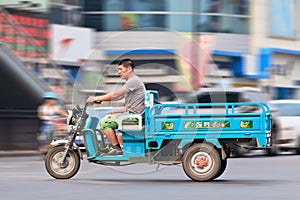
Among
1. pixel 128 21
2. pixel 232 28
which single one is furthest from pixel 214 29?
pixel 128 21

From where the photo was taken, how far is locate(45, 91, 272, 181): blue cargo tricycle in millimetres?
12891

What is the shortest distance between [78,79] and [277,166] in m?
6.28

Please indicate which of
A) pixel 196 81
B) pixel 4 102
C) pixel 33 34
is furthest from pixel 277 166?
pixel 33 34

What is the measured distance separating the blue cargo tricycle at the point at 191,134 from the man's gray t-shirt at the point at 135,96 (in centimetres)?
8

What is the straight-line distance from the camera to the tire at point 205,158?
12.9m

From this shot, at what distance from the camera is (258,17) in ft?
173

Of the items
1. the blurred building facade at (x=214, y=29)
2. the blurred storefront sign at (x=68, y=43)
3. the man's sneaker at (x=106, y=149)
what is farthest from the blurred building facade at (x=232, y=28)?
the man's sneaker at (x=106, y=149)

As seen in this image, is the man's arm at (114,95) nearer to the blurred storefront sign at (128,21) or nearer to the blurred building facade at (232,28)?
the blurred building facade at (232,28)

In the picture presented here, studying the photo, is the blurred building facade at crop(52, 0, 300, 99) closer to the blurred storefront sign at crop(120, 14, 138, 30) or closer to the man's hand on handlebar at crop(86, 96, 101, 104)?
the blurred storefront sign at crop(120, 14, 138, 30)

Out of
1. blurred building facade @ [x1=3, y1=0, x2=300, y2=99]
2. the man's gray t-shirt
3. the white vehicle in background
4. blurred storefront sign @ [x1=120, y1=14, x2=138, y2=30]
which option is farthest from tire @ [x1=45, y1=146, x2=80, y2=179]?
blurred storefront sign @ [x1=120, y1=14, x2=138, y2=30]

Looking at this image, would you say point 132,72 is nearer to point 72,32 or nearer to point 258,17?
point 72,32

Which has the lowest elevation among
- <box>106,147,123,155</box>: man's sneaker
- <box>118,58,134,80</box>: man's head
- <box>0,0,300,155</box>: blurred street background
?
<box>106,147,123,155</box>: man's sneaker

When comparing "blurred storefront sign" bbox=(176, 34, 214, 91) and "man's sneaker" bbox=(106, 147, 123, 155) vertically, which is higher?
"blurred storefront sign" bbox=(176, 34, 214, 91)

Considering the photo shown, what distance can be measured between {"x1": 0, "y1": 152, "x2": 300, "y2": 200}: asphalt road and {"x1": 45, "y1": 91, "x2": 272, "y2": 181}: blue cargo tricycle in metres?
0.31
